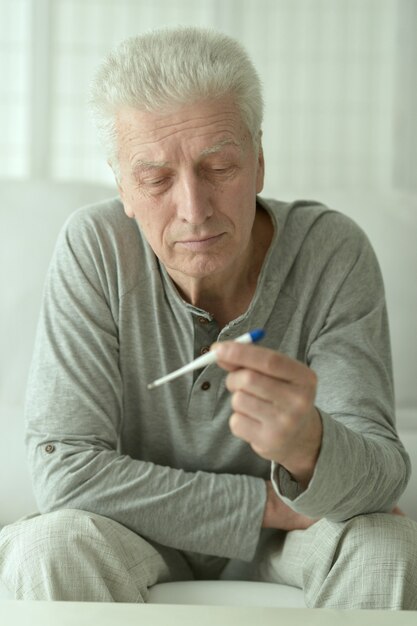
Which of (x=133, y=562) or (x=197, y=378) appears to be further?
(x=197, y=378)

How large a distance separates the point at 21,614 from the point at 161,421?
603 millimetres

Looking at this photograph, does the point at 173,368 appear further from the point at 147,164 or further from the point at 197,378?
the point at 147,164

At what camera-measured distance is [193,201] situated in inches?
54.3

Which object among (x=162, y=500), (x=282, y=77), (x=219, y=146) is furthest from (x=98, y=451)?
(x=282, y=77)

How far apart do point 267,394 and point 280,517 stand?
471mm

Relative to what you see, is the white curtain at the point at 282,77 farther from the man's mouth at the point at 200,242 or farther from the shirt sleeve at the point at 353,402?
the man's mouth at the point at 200,242

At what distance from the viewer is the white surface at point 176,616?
1.02 m

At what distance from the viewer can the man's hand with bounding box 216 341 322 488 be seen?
3.41 feet

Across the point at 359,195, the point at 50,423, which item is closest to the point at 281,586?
the point at 50,423

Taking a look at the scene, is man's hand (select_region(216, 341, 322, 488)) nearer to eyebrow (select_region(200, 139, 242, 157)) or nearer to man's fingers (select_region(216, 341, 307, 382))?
man's fingers (select_region(216, 341, 307, 382))

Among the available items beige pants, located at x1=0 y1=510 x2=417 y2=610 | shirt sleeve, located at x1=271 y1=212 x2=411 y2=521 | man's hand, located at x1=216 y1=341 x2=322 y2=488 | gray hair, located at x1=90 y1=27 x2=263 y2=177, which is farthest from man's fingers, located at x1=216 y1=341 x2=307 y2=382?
gray hair, located at x1=90 y1=27 x2=263 y2=177

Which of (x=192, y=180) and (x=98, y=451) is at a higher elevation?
(x=192, y=180)

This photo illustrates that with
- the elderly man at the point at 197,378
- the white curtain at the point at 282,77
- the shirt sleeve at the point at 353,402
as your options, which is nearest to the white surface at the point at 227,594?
the elderly man at the point at 197,378

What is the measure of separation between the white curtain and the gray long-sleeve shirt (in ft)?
10.5
